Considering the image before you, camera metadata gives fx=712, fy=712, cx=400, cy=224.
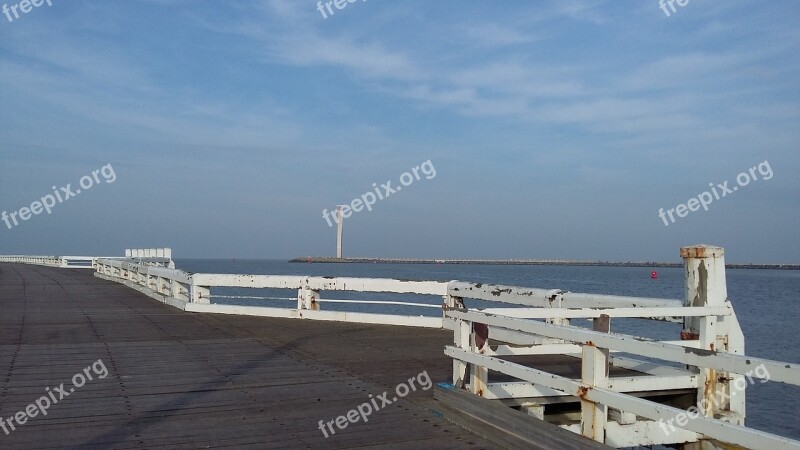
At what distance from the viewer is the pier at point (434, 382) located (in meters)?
5.33

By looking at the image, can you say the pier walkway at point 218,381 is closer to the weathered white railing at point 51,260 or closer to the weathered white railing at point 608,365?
the weathered white railing at point 608,365

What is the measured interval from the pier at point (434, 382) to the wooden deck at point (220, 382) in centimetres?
3

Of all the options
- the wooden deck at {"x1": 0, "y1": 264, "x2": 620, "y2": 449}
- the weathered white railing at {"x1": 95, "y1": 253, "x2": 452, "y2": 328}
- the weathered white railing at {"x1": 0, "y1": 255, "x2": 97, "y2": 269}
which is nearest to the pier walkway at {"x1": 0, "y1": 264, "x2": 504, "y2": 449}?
the wooden deck at {"x1": 0, "y1": 264, "x2": 620, "y2": 449}

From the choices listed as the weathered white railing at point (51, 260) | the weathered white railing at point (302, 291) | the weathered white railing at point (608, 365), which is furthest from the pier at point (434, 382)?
the weathered white railing at point (51, 260)

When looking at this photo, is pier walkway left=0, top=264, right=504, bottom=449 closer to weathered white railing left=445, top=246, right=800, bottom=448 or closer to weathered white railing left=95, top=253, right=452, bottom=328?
weathered white railing left=95, top=253, right=452, bottom=328

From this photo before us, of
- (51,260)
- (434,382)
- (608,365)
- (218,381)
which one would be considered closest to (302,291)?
(218,381)

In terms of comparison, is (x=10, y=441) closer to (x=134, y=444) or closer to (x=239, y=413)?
(x=134, y=444)

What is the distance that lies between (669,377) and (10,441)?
6.03 m

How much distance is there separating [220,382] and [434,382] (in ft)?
7.96

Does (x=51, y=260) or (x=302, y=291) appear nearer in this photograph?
(x=302, y=291)

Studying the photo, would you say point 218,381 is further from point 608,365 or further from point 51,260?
point 51,260

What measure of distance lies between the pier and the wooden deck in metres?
0.03

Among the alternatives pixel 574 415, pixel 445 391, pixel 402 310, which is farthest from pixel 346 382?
pixel 402 310

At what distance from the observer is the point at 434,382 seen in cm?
801
